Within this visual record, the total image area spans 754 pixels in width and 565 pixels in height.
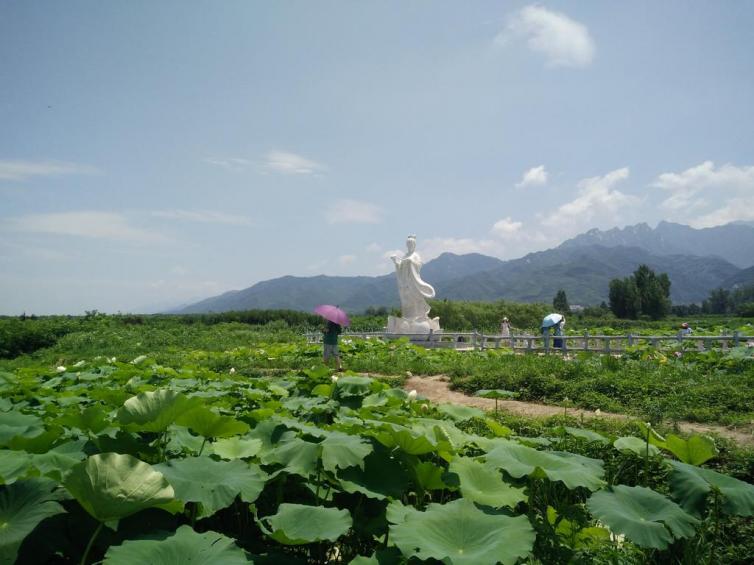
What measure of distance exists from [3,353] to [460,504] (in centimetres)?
2708

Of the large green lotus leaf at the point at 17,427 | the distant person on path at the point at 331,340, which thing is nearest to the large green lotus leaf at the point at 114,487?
the large green lotus leaf at the point at 17,427

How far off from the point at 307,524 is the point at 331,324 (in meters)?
9.69

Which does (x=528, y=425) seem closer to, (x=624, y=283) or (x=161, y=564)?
(x=161, y=564)

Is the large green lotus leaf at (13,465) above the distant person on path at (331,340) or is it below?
above

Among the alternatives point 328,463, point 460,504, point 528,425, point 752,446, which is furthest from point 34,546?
point 752,446

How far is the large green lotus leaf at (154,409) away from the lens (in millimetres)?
2402

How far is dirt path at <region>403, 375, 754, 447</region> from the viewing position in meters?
6.15

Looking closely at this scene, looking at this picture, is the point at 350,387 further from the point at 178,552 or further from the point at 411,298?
the point at 411,298

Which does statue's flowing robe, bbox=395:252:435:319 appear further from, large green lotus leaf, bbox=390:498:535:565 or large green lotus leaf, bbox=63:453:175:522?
large green lotus leaf, bbox=63:453:175:522

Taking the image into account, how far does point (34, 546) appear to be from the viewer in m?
1.95

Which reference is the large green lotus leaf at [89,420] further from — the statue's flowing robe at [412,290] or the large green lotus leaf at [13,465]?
the statue's flowing robe at [412,290]

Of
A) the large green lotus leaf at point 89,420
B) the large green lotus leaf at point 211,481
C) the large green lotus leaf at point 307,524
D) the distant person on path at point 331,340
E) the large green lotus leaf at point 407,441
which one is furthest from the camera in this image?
the distant person on path at point 331,340

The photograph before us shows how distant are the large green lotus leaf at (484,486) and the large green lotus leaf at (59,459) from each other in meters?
1.68

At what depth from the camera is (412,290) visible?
22.8 meters
